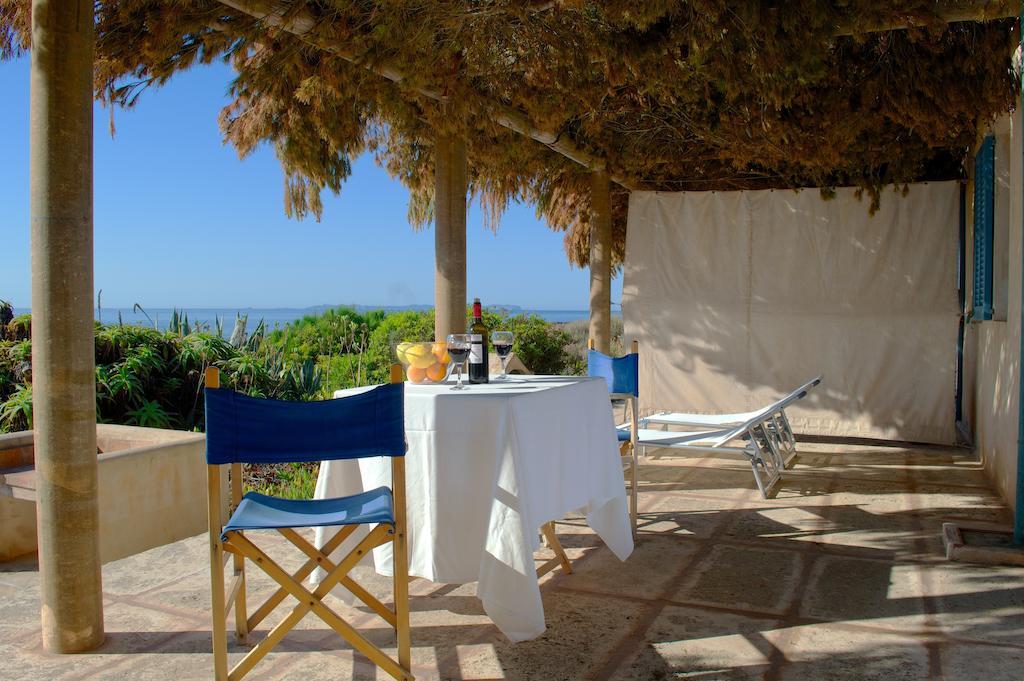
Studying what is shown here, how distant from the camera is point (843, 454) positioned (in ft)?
20.1

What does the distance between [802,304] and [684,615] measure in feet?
15.3

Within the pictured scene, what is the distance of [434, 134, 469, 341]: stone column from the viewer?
14.9 feet

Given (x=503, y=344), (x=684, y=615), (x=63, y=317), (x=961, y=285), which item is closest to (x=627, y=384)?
(x=503, y=344)

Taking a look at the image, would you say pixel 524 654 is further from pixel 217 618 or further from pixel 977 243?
pixel 977 243

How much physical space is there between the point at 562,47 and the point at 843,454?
391 centimetres

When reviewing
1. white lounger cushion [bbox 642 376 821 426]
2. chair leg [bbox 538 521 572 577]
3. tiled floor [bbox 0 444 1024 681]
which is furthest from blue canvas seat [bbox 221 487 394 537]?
white lounger cushion [bbox 642 376 821 426]

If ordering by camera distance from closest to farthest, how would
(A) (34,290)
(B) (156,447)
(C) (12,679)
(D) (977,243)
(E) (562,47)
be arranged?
(C) (12,679) < (A) (34,290) < (B) (156,447) < (E) (562,47) < (D) (977,243)

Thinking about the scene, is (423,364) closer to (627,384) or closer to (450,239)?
(627,384)

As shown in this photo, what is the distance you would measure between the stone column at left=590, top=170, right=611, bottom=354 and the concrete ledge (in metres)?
3.61

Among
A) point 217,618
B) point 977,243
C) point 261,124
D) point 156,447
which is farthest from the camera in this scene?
point 977,243

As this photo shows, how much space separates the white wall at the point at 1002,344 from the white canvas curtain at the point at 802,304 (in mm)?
328

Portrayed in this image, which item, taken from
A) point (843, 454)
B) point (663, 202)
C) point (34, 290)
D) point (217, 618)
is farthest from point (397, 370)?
point (663, 202)

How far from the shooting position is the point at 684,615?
9.05 feet

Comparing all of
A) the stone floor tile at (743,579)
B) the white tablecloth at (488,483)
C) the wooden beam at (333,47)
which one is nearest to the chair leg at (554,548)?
the white tablecloth at (488,483)
